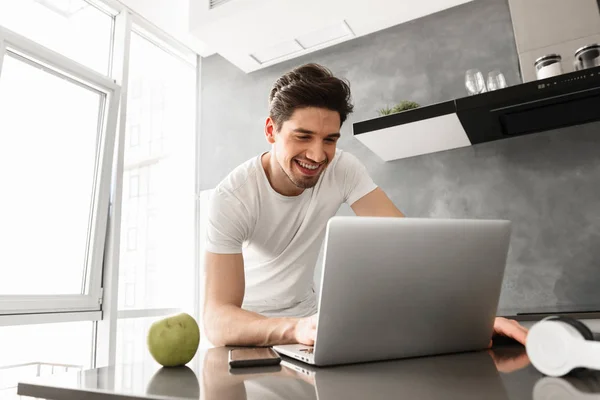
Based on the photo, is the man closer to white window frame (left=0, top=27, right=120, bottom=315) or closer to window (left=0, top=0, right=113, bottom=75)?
white window frame (left=0, top=27, right=120, bottom=315)

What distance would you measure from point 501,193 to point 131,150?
2.37 metres

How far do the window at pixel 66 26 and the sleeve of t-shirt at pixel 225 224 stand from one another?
1.79 m

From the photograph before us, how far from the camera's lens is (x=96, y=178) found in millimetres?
2785

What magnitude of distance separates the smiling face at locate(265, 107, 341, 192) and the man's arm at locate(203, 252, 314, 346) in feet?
1.22

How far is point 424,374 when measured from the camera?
0.57 m

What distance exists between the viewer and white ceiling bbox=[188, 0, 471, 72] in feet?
8.22

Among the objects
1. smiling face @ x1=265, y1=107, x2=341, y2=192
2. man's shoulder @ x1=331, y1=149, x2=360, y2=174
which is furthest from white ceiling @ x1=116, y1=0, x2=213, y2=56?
smiling face @ x1=265, y1=107, x2=341, y2=192

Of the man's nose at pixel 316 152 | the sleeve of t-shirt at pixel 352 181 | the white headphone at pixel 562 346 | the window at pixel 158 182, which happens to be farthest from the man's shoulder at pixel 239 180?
the window at pixel 158 182

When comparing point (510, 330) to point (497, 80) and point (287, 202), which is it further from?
point (497, 80)

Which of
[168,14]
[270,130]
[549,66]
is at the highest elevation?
[168,14]

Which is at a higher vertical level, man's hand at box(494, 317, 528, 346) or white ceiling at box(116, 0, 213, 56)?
white ceiling at box(116, 0, 213, 56)

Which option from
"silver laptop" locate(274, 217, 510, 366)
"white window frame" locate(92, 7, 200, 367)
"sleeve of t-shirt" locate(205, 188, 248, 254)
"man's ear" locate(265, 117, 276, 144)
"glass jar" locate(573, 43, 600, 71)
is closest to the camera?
"silver laptop" locate(274, 217, 510, 366)

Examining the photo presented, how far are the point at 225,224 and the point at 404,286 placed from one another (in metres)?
0.88

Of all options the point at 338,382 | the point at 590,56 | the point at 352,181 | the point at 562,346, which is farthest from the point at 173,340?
the point at 590,56
